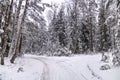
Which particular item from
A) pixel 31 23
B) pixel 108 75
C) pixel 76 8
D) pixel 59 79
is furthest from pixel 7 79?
pixel 76 8

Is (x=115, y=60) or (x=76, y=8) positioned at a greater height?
(x=76, y=8)

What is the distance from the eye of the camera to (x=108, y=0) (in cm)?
1758

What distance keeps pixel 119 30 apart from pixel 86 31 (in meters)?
31.2

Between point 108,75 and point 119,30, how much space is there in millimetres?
3640

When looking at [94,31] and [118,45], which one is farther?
[94,31]

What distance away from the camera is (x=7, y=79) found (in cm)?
1327

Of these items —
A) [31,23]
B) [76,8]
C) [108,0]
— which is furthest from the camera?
[76,8]

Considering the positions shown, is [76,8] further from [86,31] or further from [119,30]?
[119,30]

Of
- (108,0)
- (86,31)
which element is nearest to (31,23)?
(108,0)

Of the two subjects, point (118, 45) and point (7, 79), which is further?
point (118, 45)

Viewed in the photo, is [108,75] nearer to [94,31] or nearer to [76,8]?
[76,8]

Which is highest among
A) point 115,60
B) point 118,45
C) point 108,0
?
point 108,0

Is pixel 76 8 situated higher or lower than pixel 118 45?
higher

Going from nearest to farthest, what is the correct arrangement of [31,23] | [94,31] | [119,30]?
[119,30] < [31,23] < [94,31]
